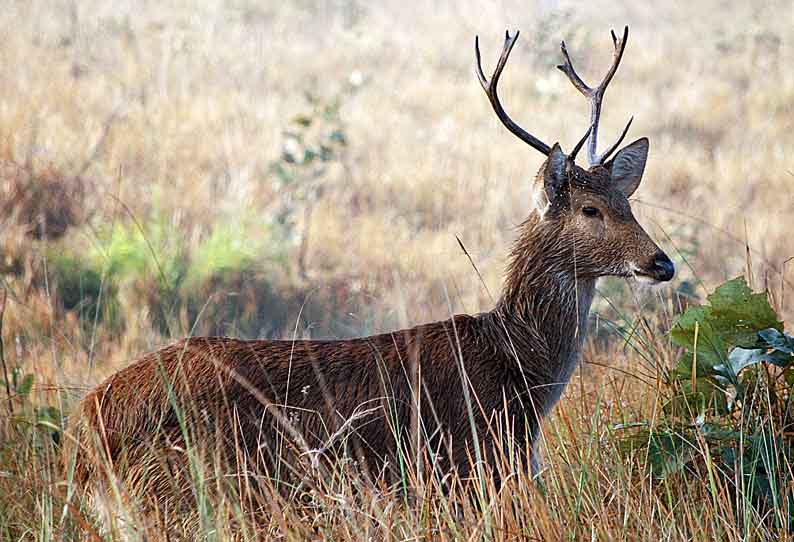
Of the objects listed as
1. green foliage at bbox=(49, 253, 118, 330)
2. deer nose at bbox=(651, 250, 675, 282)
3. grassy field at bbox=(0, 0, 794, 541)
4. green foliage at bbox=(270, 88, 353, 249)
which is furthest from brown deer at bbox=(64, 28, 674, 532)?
green foliage at bbox=(270, 88, 353, 249)

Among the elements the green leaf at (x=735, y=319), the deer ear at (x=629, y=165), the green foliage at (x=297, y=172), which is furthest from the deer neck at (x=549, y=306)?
the green foliage at (x=297, y=172)

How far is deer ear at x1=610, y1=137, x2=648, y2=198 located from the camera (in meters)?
4.66

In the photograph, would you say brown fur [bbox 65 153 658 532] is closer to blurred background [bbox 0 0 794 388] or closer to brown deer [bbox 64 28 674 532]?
brown deer [bbox 64 28 674 532]

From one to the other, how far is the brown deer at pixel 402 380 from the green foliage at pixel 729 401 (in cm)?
39

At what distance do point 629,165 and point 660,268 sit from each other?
0.64m

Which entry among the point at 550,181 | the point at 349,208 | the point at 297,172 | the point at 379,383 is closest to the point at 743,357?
the point at 550,181

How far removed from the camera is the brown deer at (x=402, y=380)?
143 inches

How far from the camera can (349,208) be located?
1071cm

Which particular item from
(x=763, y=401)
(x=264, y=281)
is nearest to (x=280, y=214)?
(x=264, y=281)

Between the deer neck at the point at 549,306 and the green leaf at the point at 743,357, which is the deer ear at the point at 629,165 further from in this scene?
the green leaf at the point at 743,357

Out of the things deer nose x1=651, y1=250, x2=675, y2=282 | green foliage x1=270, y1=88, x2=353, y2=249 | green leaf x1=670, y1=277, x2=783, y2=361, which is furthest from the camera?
green foliage x1=270, y1=88, x2=353, y2=249

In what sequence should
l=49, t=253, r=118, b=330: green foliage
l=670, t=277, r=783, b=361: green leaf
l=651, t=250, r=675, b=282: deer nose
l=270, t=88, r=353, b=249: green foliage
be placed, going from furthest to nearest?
l=270, t=88, r=353, b=249: green foliage < l=49, t=253, r=118, b=330: green foliage < l=651, t=250, r=675, b=282: deer nose < l=670, t=277, r=783, b=361: green leaf

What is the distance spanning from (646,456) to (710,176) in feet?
28.0

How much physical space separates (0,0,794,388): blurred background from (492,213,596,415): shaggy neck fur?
1.05 ft
